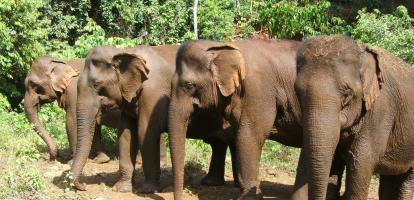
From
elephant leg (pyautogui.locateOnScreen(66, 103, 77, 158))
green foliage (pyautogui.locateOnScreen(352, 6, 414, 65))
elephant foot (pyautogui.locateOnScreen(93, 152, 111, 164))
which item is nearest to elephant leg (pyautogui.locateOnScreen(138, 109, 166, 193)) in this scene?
elephant leg (pyautogui.locateOnScreen(66, 103, 77, 158))

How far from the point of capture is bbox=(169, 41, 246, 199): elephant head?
26.2 ft

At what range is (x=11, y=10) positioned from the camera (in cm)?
1518

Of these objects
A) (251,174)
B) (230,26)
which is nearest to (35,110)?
(251,174)

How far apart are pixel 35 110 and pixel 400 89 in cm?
679

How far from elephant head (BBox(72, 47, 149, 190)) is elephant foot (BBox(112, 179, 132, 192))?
72 centimetres

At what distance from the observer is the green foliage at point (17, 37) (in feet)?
48.6

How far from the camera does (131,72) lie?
8.95 meters

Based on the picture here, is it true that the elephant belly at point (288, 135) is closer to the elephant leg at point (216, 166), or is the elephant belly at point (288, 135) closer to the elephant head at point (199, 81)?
the elephant head at point (199, 81)

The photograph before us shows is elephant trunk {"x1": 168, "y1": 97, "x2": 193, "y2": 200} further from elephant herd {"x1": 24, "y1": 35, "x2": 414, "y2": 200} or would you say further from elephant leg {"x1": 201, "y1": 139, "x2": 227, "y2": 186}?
elephant leg {"x1": 201, "y1": 139, "x2": 227, "y2": 186}

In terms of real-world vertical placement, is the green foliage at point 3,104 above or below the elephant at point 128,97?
below

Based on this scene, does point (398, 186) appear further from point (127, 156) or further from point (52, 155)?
point (52, 155)

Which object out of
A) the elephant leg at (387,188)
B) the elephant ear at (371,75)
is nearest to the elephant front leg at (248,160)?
the elephant leg at (387,188)

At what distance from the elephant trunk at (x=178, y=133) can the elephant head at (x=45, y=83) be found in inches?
150

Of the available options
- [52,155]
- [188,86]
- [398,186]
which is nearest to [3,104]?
[52,155]
